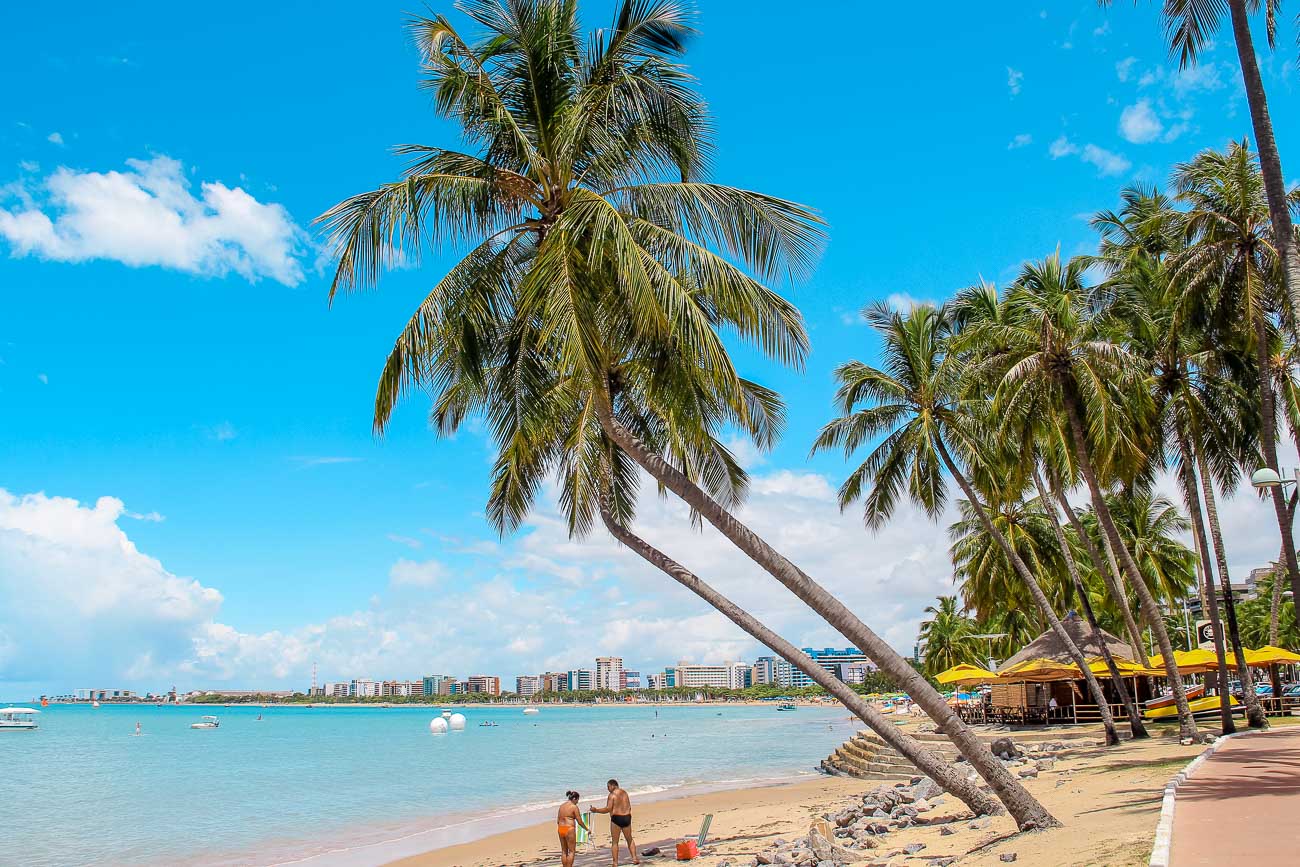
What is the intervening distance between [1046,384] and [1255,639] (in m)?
54.5

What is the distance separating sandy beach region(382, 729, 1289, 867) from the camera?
8.01 metres

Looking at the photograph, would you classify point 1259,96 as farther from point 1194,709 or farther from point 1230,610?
point 1194,709

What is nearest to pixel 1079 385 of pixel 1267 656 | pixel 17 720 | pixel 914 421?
pixel 914 421

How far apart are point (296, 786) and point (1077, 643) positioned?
29.3 m

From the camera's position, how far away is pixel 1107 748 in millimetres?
18062

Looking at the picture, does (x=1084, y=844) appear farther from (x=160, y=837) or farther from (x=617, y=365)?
(x=160, y=837)

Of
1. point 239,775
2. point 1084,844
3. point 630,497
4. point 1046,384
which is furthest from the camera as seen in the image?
point 239,775

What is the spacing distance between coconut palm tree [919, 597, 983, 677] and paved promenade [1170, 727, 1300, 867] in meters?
45.9

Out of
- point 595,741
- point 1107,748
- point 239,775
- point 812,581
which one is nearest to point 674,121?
point 812,581

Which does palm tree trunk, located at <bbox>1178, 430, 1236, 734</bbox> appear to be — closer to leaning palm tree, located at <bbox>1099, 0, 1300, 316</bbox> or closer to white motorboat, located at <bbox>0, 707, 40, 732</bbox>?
leaning palm tree, located at <bbox>1099, 0, 1300, 316</bbox>

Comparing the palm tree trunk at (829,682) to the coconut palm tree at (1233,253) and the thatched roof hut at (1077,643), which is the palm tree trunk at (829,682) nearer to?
the coconut palm tree at (1233,253)

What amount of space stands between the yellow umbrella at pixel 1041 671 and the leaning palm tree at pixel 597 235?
56.5 ft

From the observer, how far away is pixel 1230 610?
17.4 m

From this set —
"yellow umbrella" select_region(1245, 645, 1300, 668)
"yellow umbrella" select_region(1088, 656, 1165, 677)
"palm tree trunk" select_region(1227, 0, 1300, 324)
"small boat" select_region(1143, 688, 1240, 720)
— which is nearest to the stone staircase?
"yellow umbrella" select_region(1088, 656, 1165, 677)
